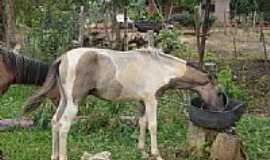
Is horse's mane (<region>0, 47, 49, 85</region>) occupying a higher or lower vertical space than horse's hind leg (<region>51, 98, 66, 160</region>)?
higher

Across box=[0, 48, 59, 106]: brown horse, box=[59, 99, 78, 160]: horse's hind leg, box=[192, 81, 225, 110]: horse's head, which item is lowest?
box=[59, 99, 78, 160]: horse's hind leg

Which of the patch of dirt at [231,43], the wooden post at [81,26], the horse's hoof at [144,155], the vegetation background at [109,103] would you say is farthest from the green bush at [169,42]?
the horse's hoof at [144,155]

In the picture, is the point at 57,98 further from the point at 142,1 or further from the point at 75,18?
the point at 142,1

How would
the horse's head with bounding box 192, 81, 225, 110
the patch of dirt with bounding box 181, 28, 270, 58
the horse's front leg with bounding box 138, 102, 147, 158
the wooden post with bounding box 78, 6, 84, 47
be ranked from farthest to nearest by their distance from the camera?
the patch of dirt with bounding box 181, 28, 270, 58 → the wooden post with bounding box 78, 6, 84, 47 → the horse's front leg with bounding box 138, 102, 147, 158 → the horse's head with bounding box 192, 81, 225, 110

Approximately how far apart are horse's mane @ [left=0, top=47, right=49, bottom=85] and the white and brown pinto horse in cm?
57

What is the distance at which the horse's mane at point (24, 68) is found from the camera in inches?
250

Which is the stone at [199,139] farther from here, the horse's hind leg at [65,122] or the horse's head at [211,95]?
the horse's hind leg at [65,122]

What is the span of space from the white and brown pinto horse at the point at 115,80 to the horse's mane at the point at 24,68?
1.87 feet

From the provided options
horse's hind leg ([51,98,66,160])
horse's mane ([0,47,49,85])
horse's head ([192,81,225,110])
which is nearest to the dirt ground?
horse's head ([192,81,225,110])

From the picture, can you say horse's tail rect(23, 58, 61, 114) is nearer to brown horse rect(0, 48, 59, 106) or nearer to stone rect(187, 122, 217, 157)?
brown horse rect(0, 48, 59, 106)

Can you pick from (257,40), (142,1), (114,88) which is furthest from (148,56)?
(257,40)

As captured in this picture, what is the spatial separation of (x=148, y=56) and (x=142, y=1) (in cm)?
971

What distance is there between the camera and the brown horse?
630 cm

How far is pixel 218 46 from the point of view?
56.2ft
